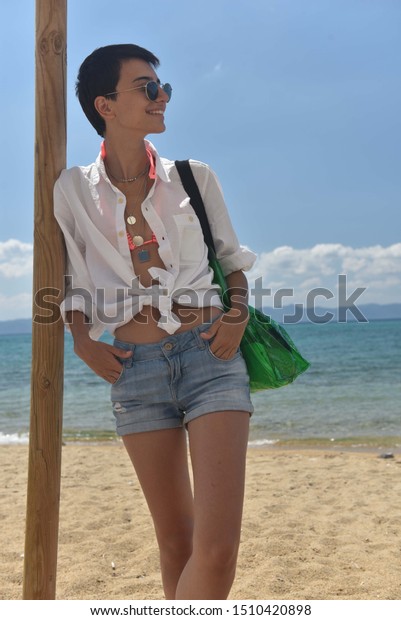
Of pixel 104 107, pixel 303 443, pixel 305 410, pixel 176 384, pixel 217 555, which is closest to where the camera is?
pixel 217 555

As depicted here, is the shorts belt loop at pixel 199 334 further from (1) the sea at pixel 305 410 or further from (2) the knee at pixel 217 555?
→ (1) the sea at pixel 305 410

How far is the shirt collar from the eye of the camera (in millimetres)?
2756

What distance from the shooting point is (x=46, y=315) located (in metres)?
2.90

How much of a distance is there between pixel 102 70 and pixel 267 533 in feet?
13.2

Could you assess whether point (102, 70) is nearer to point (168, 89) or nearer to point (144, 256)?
point (168, 89)

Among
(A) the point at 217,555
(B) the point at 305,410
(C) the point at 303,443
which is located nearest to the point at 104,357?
(A) the point at 217,555

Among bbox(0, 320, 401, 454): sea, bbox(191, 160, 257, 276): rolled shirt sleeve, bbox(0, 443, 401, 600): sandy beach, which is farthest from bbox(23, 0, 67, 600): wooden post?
bbox(0, 320, 401, 454): sea

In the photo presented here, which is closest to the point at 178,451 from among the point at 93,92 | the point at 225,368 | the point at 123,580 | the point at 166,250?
the point at 225,368

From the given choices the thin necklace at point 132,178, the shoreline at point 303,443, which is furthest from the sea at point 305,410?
the thin necklace at point 132,178

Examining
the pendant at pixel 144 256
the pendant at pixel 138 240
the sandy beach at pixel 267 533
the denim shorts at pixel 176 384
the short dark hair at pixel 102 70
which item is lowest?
the sandy beach at pixel 267 533

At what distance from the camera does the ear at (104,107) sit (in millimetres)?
2805

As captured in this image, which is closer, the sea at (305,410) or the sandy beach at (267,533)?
the sandy beach at (267,533)

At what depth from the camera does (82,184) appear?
9.19 ft
